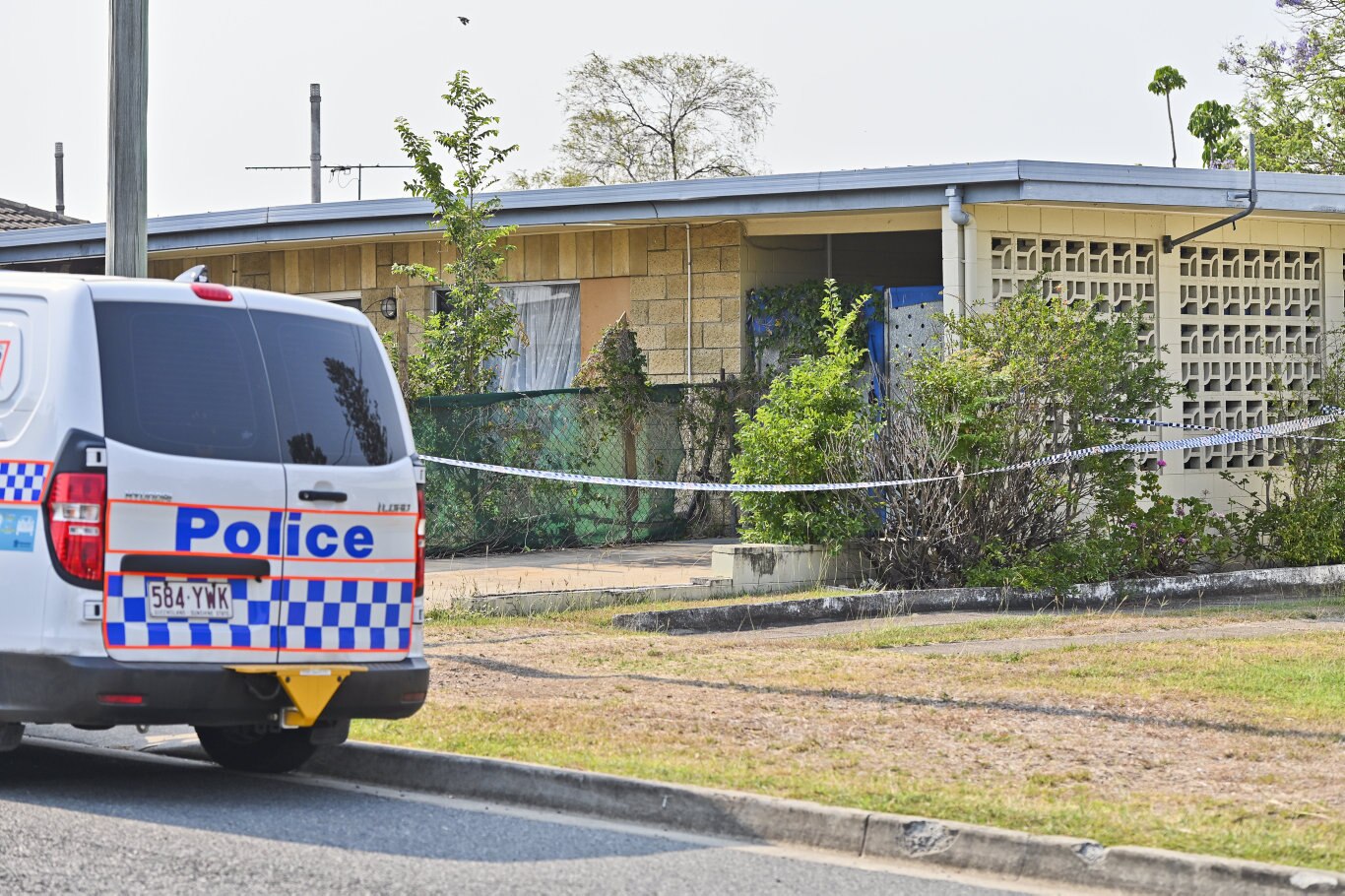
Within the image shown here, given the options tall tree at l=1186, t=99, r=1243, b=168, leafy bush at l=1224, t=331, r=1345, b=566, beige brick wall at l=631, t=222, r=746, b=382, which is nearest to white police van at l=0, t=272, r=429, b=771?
leafy bush at l=1224, t=331, r=1345, b=566

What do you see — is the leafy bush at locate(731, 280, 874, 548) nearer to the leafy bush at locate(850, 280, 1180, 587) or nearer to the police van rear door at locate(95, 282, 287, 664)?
the leafy bush at locate(850, 280, 1180, 587)

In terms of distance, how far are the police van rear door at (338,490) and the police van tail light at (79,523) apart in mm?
737

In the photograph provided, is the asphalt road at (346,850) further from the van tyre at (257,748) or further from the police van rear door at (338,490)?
the police van rear door at (338,490)

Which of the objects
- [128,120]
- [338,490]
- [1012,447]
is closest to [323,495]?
[338,490]

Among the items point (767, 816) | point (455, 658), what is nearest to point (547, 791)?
point (767, 816)

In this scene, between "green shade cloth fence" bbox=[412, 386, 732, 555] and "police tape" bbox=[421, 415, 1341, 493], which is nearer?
"police tape" bbox=[421, 415, 1341, 493]

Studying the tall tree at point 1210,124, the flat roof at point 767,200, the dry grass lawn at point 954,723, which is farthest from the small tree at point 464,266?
the tall tree at point 1210,124

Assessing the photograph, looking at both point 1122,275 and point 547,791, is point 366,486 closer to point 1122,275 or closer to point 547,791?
point 547,791

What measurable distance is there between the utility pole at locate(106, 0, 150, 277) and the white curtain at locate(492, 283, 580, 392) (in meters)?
8.40

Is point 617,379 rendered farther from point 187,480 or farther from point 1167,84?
point 1167,84

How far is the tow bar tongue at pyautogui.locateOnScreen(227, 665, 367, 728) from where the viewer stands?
6770 millimetres

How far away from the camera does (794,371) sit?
14.5m

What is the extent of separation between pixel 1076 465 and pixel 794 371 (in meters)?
2.39

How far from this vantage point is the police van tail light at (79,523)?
6.42m
